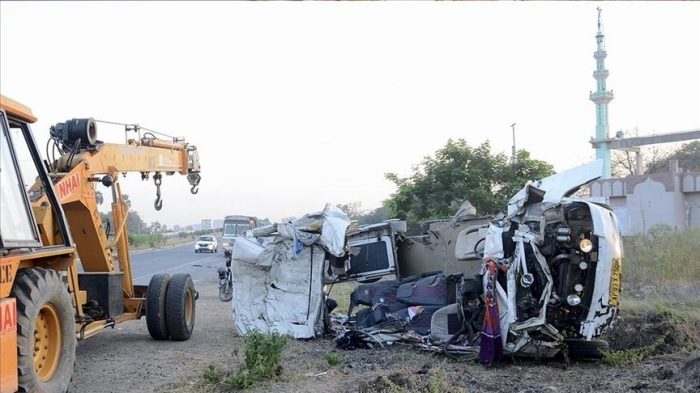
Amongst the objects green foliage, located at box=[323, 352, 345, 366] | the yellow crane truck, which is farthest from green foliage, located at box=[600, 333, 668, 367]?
the yellow crane truck

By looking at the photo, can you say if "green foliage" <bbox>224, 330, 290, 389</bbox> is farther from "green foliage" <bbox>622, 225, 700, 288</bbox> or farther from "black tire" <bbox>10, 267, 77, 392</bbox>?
"green foliage" <bbox>622, 225, 700, 288</bbox>

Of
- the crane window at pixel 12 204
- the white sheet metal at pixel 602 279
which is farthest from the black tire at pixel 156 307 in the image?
the white sheet metal at pixel 602 279

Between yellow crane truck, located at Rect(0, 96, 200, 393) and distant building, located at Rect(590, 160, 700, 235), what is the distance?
19.9m

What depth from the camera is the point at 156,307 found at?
10.1m

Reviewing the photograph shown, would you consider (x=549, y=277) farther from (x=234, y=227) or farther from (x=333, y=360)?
(x=234, y=227)

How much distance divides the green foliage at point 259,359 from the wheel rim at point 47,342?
173 cm

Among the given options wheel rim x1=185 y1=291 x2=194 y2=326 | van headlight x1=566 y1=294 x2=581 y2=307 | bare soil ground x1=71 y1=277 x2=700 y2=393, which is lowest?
bare soil ground x1=71 y1=277 x2=700 y2=393

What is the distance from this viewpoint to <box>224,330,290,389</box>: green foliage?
6.99 meters

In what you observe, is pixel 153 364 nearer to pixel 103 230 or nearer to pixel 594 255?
pixel 103 230

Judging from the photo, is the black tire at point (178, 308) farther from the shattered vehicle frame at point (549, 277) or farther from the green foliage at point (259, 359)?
the shattered vehicle frame at point (549, 277)

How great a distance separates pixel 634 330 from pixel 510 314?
252cm

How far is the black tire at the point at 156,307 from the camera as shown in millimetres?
10094

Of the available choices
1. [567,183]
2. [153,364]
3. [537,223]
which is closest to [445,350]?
[537,223]

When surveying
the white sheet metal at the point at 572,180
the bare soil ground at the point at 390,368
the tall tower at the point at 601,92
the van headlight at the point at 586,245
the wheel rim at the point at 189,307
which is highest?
the tall tower at the point at 601,92
